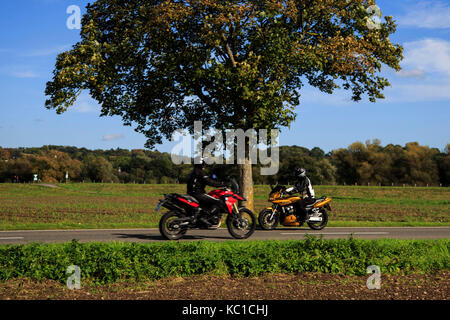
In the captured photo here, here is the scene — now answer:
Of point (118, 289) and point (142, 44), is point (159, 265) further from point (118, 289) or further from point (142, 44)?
point (142, 44)

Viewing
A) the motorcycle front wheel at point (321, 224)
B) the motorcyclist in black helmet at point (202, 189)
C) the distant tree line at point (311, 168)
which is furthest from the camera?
the distant tree line at point (311, 168)

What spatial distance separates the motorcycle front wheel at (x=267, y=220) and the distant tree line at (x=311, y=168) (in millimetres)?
53203

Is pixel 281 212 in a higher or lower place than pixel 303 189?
lower

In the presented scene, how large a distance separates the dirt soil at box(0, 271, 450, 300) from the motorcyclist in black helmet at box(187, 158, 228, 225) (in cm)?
434

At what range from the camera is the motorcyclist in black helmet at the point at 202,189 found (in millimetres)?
12289

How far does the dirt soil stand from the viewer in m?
6.92

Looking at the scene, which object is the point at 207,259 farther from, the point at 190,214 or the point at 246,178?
the point at 246,178

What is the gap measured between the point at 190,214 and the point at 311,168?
75366mm

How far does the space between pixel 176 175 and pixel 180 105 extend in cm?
7798

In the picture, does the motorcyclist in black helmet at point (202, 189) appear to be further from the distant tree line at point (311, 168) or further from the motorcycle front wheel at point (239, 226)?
the distant tree line at point (311, 168)

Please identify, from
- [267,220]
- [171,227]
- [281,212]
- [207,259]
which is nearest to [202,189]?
[171,227]

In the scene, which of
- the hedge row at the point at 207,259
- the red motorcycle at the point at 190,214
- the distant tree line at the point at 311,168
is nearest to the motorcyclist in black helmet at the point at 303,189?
the red motorcycle at the point at 190,214

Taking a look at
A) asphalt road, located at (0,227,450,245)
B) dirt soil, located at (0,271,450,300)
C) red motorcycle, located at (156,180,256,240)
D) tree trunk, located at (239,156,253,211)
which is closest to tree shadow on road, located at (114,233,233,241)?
asphalt road, located at (0,227,450,245)

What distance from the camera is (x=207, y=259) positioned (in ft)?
27.3
